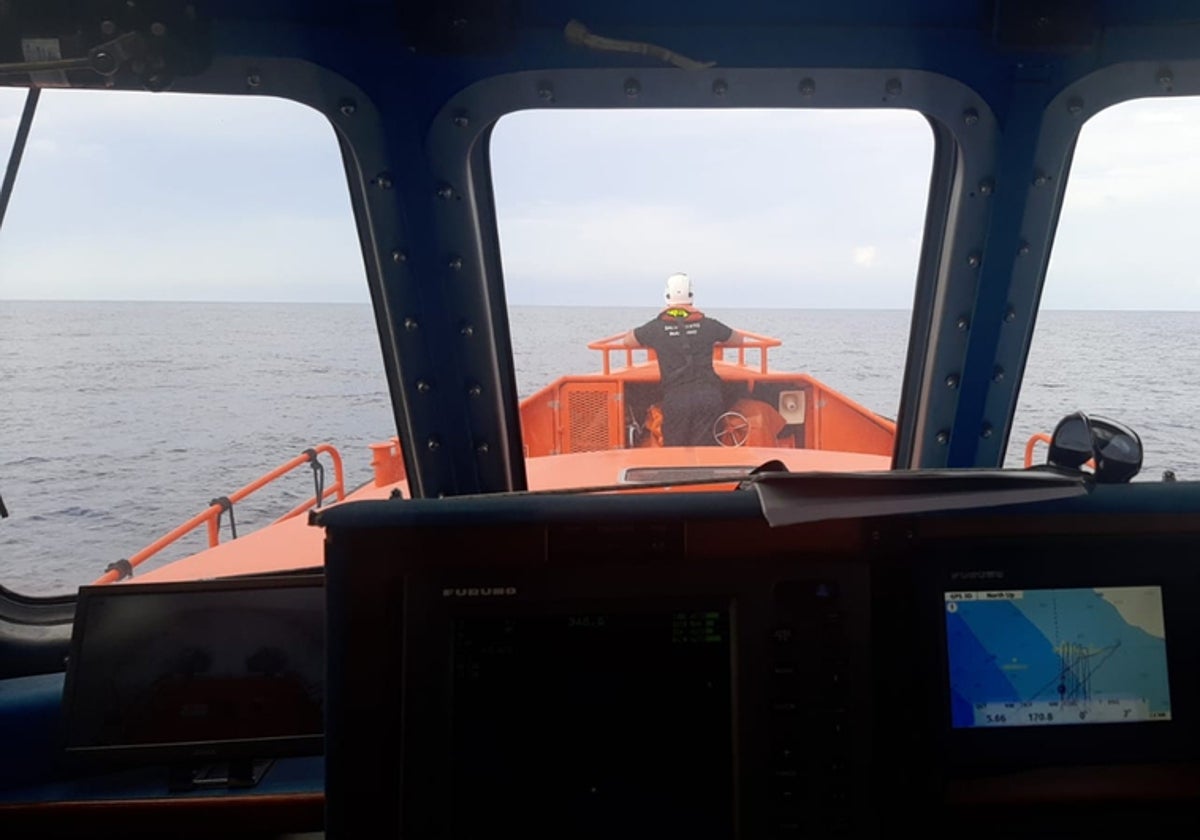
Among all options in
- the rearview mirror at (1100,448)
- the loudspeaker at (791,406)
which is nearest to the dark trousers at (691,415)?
the loudspeaker at (791,406)

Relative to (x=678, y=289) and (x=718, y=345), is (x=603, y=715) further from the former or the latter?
(x=718, y=345)

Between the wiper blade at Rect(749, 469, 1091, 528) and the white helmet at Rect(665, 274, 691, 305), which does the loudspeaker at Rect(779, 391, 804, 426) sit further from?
the wiper blade at Rect(749, 469, 1091, 528)

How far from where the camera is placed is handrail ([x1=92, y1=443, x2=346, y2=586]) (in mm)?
2889

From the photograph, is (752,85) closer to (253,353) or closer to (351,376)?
(351,376)

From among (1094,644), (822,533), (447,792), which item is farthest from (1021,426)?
(447,792)

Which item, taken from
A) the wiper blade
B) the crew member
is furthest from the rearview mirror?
the crew member

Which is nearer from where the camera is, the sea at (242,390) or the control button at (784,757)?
the control button at (784,757)

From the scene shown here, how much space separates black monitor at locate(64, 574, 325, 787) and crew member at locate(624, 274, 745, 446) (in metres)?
1.77

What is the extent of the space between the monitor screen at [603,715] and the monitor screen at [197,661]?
91 cm

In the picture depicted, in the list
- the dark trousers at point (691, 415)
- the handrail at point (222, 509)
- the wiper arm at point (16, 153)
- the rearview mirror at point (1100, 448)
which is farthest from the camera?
the dark trousers at point (691, 415)

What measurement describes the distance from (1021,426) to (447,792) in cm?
219

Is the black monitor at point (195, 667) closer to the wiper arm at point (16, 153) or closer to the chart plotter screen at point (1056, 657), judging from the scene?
the wiper arm at point (16, 153)

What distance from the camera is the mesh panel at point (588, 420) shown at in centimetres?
396

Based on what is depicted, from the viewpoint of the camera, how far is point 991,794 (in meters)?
1.28
